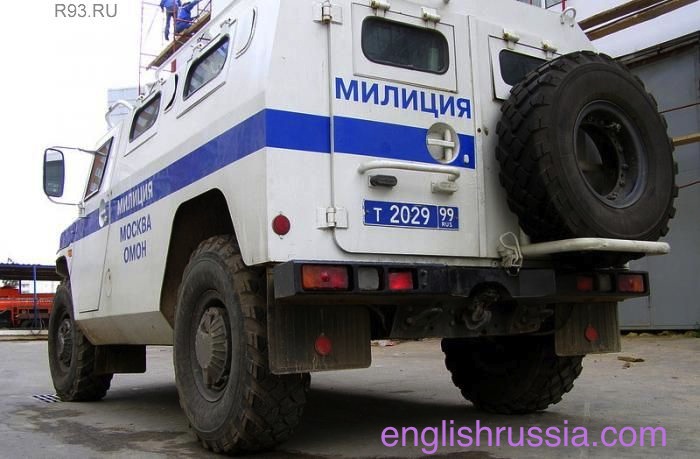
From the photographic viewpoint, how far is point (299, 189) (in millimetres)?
3680

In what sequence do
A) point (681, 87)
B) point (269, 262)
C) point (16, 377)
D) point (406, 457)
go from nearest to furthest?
point (269, 262)
point (406, 457)
point (16, 377)
point (681, 87)

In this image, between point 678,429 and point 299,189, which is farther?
point 678,429

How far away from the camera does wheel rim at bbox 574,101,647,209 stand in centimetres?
415

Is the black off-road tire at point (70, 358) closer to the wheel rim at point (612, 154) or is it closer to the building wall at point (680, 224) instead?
the wheel rim at point (612, 154)

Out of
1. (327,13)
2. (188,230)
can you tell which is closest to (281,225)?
(327,13)

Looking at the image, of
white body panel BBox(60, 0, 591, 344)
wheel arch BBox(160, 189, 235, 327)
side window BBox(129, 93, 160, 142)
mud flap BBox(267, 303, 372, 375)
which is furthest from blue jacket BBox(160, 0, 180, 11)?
mud flap BBox(267, 303, 372, 375)

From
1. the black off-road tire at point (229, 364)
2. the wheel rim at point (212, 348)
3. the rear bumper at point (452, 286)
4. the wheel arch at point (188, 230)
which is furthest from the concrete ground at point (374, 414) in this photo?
the wheel arch at point (188, 230)

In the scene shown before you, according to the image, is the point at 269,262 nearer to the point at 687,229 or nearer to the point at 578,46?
the point at 578,46

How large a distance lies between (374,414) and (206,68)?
118 inches

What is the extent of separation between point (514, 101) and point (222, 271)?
1.98 metres

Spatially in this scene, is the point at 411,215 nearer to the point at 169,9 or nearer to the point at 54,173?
the point at 54,173

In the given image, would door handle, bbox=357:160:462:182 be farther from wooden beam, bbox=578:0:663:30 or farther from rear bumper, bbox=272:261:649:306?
wooden beam, bbox=578:0:663:30

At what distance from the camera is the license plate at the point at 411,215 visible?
3.83 metres

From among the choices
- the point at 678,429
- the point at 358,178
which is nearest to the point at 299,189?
the point at 358,178
